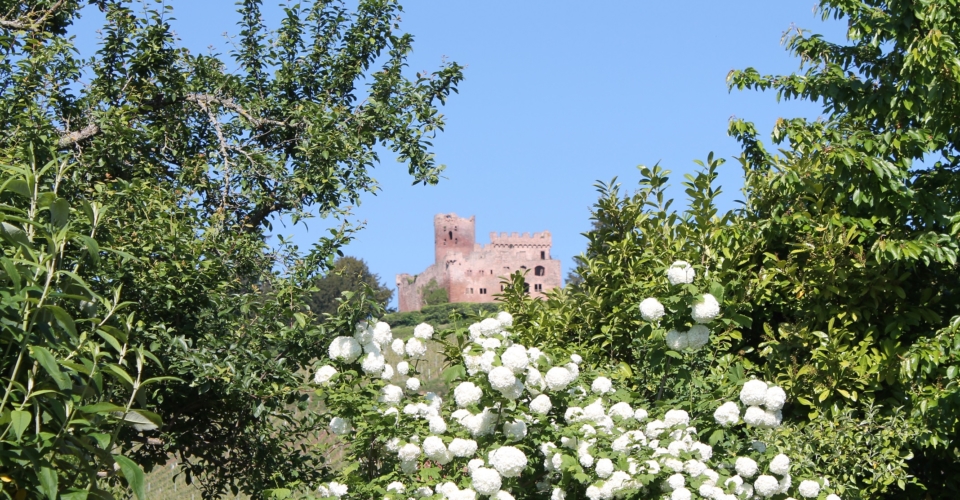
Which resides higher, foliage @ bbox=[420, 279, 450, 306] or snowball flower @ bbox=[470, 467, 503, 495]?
foliage @ bbox=[420, 279, 450, 306]

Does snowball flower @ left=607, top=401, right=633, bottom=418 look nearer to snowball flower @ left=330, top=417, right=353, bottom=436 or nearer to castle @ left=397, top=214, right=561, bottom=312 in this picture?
snowball flower @ left=330, top=417, right=353, bottom=436

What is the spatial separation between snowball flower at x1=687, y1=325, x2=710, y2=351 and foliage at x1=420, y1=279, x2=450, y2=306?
76574 millimetres

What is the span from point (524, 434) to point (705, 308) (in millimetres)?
1115

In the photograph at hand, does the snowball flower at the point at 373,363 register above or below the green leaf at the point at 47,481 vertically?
above

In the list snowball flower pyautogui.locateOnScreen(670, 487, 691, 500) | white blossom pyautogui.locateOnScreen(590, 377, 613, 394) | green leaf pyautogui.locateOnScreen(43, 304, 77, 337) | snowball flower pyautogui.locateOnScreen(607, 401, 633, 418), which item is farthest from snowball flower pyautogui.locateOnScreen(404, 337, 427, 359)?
green leaf pyautogui.locateOnScreen(43, 304, 77, 337)

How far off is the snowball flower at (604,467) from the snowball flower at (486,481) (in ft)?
1.53

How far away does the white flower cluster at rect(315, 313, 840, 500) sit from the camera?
4.91 m

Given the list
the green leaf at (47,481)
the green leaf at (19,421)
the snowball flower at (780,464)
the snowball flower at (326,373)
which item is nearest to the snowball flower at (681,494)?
the snowball flower at (780,464)

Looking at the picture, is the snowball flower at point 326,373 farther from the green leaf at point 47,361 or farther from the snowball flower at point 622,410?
the green leaf at point 47,361

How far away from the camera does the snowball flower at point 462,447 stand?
506 cm

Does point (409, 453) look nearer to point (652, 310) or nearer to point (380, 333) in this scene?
point (380, 333)

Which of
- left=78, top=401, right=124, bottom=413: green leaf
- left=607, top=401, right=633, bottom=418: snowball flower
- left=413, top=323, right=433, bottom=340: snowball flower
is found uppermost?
Result: left=413, top=323, right=433, bottom=340: snowball flower

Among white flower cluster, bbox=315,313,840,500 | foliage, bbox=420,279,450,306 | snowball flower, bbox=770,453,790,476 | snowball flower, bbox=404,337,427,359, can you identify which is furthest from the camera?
foliage, bbox=420,279,450,306

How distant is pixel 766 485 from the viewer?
514cm
